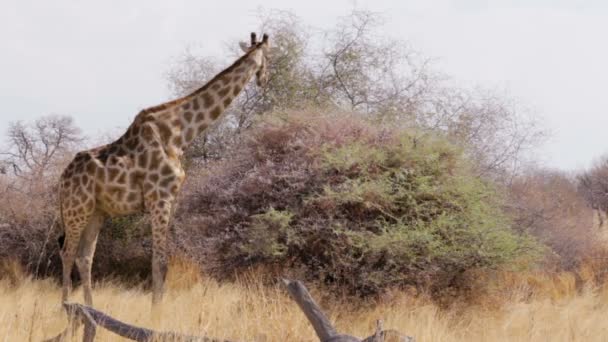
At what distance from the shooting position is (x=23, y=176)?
1423cm

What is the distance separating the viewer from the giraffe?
9.22m

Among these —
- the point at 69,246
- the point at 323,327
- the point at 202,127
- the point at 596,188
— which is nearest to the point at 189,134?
the point at 202,127

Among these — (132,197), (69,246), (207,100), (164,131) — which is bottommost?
(69,246)

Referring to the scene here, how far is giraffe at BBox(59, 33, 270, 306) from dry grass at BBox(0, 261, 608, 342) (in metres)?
0.74

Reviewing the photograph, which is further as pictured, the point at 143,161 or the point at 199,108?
the point at 199,108

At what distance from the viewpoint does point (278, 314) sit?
7.55 meters

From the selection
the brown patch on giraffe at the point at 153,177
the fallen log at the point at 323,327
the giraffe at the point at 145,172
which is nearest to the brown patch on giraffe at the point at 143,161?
the giraffe at the point at 145,172

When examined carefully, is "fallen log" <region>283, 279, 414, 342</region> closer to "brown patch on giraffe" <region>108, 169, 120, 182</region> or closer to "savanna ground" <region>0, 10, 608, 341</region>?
"savanna ground" <region>0, 10, 608, 341</region>

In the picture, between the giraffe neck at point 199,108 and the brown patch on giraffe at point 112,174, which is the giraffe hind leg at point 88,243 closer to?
the brown patch on giraffe at point 112,174

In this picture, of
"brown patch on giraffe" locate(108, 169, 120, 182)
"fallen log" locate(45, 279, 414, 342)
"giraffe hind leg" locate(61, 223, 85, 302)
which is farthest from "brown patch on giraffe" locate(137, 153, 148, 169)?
"fallen log" locate(45, 279, 414, 342)

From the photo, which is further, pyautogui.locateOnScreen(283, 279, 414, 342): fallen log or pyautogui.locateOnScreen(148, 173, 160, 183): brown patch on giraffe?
pyautogui.locateOnScreen(148, 173, 160, 183): brown patch on giraffe

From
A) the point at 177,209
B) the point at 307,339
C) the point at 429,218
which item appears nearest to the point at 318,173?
the point at 429,218

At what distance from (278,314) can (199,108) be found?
3.08m

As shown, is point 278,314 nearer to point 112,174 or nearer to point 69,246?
point 112,174
